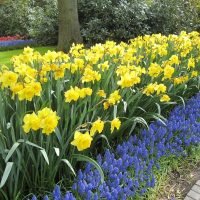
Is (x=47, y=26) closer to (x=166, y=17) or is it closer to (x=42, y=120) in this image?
(x=166, y=17)

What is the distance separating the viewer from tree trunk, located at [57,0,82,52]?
27.9 feet

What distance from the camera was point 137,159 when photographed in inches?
108

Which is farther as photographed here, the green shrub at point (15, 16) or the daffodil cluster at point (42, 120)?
the green shrub at point (15, 16)

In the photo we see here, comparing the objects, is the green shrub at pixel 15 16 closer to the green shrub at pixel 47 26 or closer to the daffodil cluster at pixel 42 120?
the green shrub at pixel 47 26

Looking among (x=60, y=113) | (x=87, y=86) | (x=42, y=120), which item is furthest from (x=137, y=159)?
(x=42, y=120)

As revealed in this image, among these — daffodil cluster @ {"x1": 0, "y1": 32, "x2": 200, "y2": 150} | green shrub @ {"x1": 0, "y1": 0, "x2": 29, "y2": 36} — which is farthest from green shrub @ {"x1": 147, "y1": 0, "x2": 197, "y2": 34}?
green shrub @ {"x1": 0, "y1": 0, "x2": 29, "y2": 36}

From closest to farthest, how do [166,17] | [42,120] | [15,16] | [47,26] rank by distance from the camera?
[42,120] < [166,17] < [47,26] < [15,16]

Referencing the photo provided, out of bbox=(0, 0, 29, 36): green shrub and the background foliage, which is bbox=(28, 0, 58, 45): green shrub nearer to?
the background foliage

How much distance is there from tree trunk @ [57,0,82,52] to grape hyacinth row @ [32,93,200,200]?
17.1ft

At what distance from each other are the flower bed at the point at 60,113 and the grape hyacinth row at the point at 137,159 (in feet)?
0.35

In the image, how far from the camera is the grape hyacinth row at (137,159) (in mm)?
2281

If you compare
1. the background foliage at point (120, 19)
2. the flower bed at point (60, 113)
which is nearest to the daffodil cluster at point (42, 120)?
the flower bed at point (60, 113)

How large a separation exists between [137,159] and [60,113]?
2.29ft

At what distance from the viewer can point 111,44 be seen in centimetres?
420
